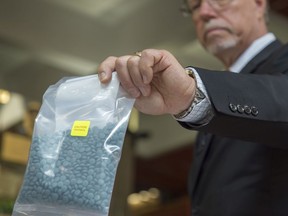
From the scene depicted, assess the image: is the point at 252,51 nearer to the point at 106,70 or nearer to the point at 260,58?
the point at 260,58

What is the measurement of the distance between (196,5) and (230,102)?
27.7 inches

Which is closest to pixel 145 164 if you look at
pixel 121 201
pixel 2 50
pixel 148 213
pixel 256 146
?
pixel 148 213

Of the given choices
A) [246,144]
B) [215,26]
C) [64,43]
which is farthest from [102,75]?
[64,43]

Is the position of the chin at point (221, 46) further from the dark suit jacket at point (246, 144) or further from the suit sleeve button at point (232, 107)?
the suit sleeve button at point (232, 107)

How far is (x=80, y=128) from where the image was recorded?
0.81m

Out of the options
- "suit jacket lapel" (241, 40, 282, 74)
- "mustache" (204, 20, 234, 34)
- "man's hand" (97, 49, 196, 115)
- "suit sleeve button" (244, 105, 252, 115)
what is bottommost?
"suit sleeve button" (244, 105, 252, 115)

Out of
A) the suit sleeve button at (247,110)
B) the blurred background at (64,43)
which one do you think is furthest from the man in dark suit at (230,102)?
the blurred background at (64,43)

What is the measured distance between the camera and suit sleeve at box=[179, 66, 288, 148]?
83 centimetres

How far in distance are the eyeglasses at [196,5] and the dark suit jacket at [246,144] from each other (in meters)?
0.19

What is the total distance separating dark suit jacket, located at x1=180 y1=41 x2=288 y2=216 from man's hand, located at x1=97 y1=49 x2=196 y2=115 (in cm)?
4

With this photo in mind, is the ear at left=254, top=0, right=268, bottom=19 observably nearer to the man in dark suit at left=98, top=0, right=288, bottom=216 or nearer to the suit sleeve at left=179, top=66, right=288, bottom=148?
the man in dark suit at left=98, top=0, right=288, bottom=216

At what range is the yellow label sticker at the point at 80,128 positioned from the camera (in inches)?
31.8

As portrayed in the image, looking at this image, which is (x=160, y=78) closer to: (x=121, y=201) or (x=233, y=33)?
(x=233, y=33)

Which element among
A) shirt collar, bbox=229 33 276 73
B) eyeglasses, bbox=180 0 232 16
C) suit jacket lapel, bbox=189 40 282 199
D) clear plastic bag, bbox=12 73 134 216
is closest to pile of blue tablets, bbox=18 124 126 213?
clear plastic bag, bbox=12 73 134 216
